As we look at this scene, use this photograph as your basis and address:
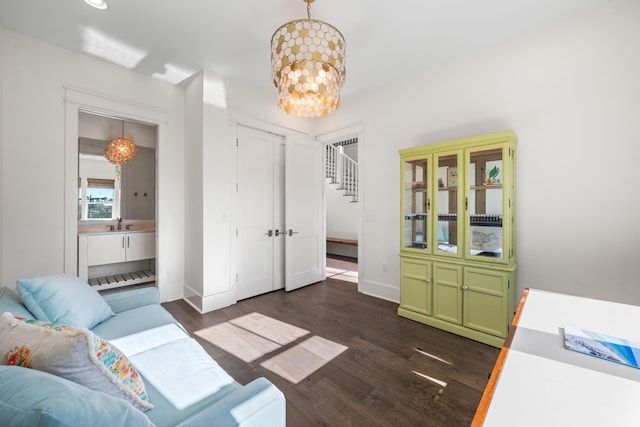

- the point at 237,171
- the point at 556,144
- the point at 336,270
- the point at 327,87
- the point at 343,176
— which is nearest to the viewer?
the point at 327,87

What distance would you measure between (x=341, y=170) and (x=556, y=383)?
→ 7.21 meters

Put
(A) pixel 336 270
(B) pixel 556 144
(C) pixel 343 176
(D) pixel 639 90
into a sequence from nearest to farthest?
(D) pixel 639 90 < (B) pixel 556 144 < (A) pixel 336 270 < (C) pixel 343 176

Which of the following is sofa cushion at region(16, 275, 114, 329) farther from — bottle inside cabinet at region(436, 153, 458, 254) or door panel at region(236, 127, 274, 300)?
bottle inside cabinet at region(436, 153, 458, 254)

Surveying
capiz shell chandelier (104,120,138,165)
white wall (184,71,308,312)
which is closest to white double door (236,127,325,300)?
white wall (184,71,308,312)

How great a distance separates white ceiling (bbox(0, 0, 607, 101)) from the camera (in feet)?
7.34

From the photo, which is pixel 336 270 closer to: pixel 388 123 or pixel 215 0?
pixel 388 123

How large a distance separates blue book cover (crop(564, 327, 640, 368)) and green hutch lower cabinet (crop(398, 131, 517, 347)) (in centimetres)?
150

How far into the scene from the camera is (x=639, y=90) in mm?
2115

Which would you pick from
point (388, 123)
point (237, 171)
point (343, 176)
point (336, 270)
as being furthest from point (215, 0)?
point (343, 176)

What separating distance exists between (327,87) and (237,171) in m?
2.09

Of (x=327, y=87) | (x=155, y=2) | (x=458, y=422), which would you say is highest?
(x=155, y=2)

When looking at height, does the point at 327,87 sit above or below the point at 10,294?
above

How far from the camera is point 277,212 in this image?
4.11 m

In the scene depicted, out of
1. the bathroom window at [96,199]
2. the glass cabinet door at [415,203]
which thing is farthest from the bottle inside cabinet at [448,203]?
the bathroom window at [96,199]
